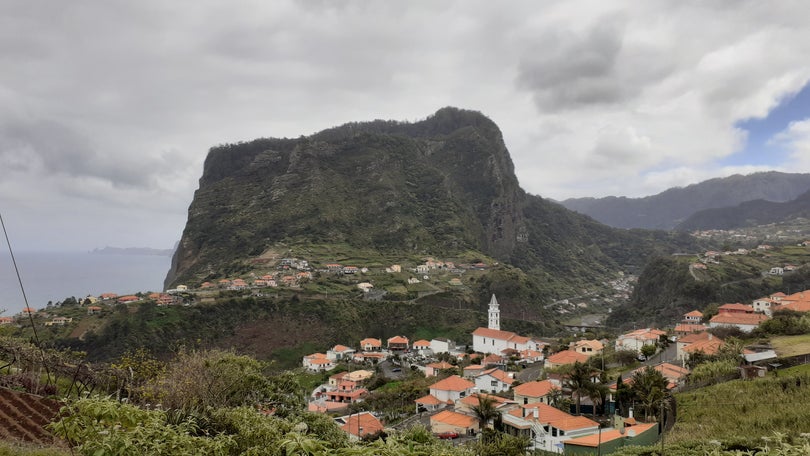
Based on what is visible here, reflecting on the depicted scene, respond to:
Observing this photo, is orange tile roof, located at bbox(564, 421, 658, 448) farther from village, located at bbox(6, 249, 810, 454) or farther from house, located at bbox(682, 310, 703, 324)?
house, located at bbox(682, 310, 703, 324)

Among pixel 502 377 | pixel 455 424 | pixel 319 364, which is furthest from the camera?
pixel 319 364

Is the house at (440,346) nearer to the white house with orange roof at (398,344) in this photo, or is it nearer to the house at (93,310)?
the white house with orange roof at (398,344)

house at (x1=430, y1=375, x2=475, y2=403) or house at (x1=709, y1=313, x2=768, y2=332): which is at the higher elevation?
house at (x1=709, y1=313, x2=768, y2=332)

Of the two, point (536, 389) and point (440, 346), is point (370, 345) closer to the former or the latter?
point (440, 346)

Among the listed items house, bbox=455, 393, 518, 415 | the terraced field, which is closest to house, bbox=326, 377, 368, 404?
house, bbox=455, 393, 518, 415

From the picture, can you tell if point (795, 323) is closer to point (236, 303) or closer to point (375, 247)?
point (236, 303)

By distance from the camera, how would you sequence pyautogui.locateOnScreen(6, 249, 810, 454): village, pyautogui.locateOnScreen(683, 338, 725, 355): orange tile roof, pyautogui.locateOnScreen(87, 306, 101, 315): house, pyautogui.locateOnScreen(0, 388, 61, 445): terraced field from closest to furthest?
pyautogui.locateOnScreen(0, 388, 61, 445): terraced field
pyautogui.locateOnScreen(6, 249, 810, 454): village
pyautogui.locateOnScreen(683, 338, 725, 355): orange tile roof
pyautogui.locateOnScreen(87, 306, 101, 315): house

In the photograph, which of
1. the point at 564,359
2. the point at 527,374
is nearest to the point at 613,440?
the point at 564,359

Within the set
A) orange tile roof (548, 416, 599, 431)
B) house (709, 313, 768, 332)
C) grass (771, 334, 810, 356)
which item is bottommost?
orange tile roof (548, 416, 599, 431)
